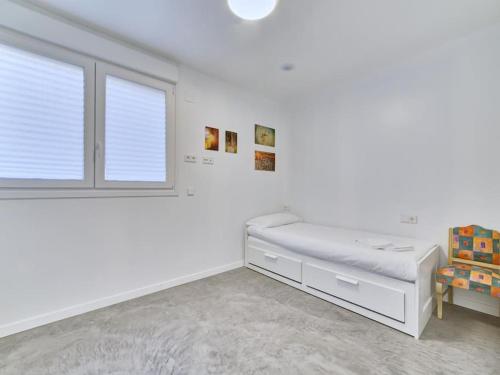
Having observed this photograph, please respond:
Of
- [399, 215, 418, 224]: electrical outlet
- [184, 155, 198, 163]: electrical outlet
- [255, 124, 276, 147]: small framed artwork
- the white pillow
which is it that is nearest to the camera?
[399, 215, 418, 224]: electrical outlet

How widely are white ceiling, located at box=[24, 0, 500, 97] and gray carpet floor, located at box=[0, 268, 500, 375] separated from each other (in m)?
2.59

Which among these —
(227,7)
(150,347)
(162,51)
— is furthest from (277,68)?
(150,347)

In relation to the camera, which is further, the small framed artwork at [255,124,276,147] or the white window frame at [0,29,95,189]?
the small framed artwork at [255,124,276,147]

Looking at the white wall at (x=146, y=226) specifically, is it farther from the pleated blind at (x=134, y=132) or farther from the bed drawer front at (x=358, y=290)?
the bed drawer front at (x=358, y=290)

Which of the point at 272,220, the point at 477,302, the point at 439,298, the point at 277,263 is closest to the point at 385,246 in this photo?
the point at 439,298

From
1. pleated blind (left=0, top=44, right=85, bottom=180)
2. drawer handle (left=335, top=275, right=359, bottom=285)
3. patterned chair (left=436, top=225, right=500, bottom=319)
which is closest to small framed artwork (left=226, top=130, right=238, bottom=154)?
pleated blind (left=0, top=44, right=85, bottom=180)

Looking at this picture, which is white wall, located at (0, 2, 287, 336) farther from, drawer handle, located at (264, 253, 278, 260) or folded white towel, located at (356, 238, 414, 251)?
folded white towel, located at (356, 238, 414, 251)

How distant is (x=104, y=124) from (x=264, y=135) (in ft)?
7.16

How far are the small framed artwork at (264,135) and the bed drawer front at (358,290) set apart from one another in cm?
194

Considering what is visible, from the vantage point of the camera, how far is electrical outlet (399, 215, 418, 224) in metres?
2.58

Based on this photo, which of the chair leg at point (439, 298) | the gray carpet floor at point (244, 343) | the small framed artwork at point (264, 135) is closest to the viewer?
the gray carpet floor at point (244, 343)

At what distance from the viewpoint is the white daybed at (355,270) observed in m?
1.87

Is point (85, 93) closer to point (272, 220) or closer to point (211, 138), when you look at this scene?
point (211, 138)

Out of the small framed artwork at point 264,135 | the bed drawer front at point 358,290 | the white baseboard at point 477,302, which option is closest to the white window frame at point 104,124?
the small framed artwork at point 264,135
